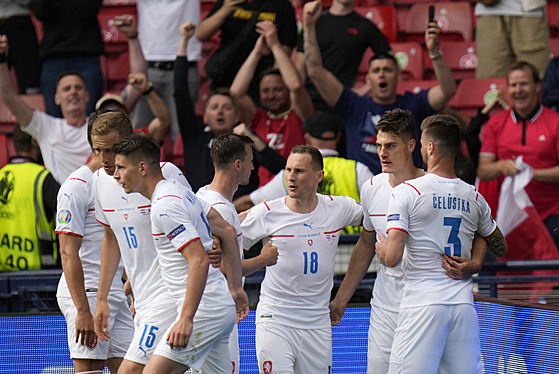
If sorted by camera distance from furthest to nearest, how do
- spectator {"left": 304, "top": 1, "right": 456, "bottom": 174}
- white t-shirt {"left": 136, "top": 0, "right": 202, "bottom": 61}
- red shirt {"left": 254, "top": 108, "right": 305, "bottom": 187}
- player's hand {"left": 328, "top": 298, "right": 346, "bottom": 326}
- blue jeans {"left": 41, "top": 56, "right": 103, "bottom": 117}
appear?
white t-shirt {"left": 136, "top": 0, "right": 202, "bottom": 61} → blue jeans {"left": 41, "top": 56, "right": 103, "bottom": 117} → red shirt {"left": 254, "top": 108, "right": 305, "bottom": 187} → spectator {"left": 304, "top": 1, "right": 456, "bottom": 174} → player's hand {"left": 328, "top": 298, "right": 346, "bottom": 326}

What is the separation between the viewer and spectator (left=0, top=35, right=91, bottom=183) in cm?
834

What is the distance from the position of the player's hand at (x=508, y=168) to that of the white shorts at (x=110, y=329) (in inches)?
146

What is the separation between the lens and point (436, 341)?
529 cm

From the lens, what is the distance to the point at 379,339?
5.69 metres

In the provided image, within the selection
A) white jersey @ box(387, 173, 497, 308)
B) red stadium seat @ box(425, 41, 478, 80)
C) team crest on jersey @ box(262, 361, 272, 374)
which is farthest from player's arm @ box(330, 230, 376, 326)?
red stadium seat @ box(425, 41, 478, 80)

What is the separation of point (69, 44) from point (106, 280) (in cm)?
449

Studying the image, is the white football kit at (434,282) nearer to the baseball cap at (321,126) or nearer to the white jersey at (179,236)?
the white jersey at (179,236)

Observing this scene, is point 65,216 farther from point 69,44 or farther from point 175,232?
point 69,44

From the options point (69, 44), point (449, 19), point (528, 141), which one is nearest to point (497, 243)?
point (528, 141)

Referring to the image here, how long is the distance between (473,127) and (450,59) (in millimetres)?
3226

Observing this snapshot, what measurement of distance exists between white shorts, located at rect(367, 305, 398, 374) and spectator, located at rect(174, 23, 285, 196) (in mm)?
2593

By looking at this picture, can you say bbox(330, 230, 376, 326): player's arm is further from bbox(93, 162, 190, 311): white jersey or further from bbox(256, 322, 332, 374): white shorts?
bbox(93, 162, 190, 311): white jersey

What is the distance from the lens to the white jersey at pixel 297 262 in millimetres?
5855

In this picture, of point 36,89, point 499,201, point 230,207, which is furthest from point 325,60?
point 230,207
